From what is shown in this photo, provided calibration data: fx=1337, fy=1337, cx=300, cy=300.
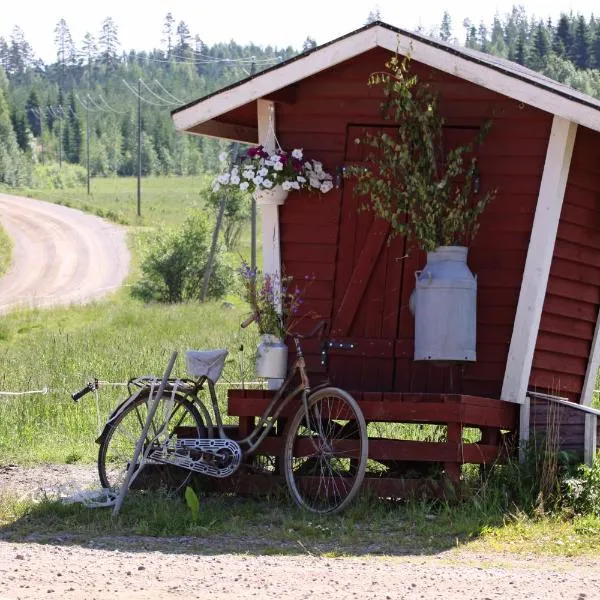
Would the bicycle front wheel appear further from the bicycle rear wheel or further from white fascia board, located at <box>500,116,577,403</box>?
white fascia board, located at <box>500,116,577,403</box>

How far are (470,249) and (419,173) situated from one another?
70 cm

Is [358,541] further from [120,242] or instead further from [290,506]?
[120,242]

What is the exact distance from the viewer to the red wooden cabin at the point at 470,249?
9062mm

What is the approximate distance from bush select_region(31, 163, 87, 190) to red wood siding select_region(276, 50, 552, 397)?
118 m

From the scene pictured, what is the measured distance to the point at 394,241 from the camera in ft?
31.4

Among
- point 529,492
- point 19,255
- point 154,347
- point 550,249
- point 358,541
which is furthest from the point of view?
point 19,255

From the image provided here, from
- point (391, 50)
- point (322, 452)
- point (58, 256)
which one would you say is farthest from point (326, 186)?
point (58, 256)

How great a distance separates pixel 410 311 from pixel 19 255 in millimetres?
57103

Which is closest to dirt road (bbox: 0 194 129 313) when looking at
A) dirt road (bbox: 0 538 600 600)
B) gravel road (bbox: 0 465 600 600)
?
gravel road (bbox: 0 465 600 600)

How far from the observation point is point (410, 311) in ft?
31.3

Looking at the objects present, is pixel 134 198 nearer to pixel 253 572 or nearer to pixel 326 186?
pixel 326 186

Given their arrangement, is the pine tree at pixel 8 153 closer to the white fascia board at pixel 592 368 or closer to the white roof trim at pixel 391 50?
the white roof trim at pixel 391 50

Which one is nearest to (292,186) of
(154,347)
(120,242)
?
(154,347)

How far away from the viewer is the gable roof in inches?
341
